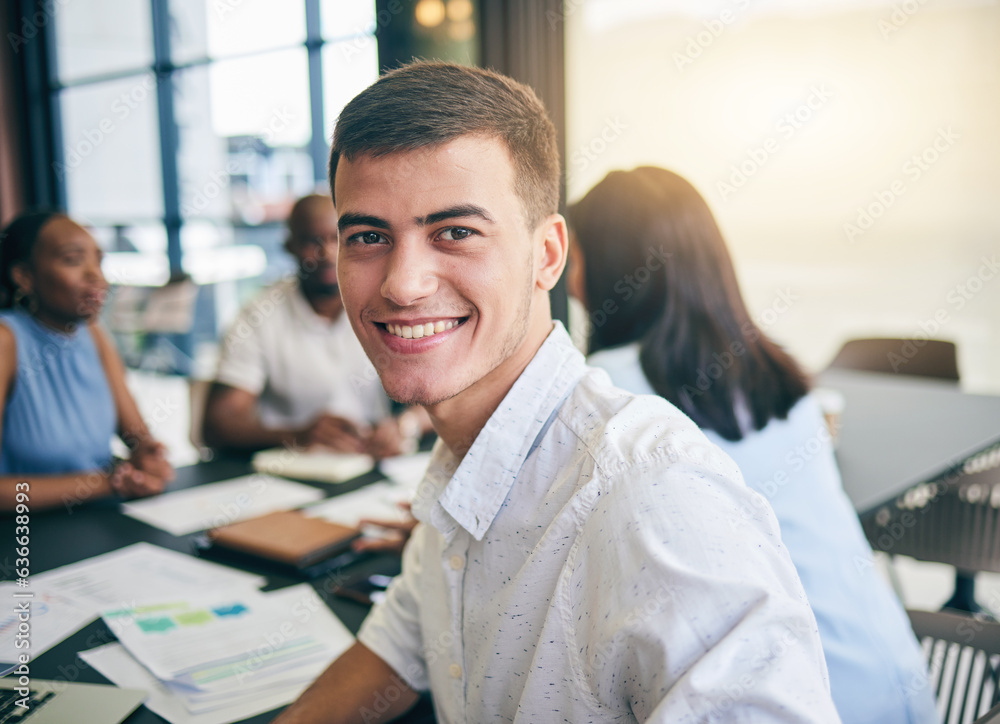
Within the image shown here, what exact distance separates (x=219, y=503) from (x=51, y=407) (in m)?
0.65

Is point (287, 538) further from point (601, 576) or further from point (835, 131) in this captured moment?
point (835, 131)

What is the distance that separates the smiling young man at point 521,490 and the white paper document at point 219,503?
2.62 ft

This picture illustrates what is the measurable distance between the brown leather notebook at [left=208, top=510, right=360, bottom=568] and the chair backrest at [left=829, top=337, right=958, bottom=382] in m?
2.85

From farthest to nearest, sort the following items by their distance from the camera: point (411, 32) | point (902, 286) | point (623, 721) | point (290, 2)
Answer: point (290, 2)
point (902, 286)
point (411, 32)
point (623, 721)

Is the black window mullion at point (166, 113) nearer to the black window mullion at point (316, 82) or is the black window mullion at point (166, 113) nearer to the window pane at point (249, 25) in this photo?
the window pane at point (249, 25)

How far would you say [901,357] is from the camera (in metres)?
3.56

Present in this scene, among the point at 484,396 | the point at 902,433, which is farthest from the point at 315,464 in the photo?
the point at 902,433

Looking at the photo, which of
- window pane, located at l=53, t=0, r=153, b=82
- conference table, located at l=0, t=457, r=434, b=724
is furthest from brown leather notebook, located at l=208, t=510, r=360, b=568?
window pane, located at l=53, t=0, r=153, b=82

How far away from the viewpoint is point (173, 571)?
59.1 inches

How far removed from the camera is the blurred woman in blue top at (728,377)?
51.3 inches

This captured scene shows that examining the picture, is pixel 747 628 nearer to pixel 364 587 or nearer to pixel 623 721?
pixel 623 721

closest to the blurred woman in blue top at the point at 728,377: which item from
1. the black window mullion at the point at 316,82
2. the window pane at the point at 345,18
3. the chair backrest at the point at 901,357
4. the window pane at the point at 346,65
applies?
the chair backrest at the point at 901,357

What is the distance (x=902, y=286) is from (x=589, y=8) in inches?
89.2

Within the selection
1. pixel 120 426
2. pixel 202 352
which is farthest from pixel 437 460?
pixel 202 352
